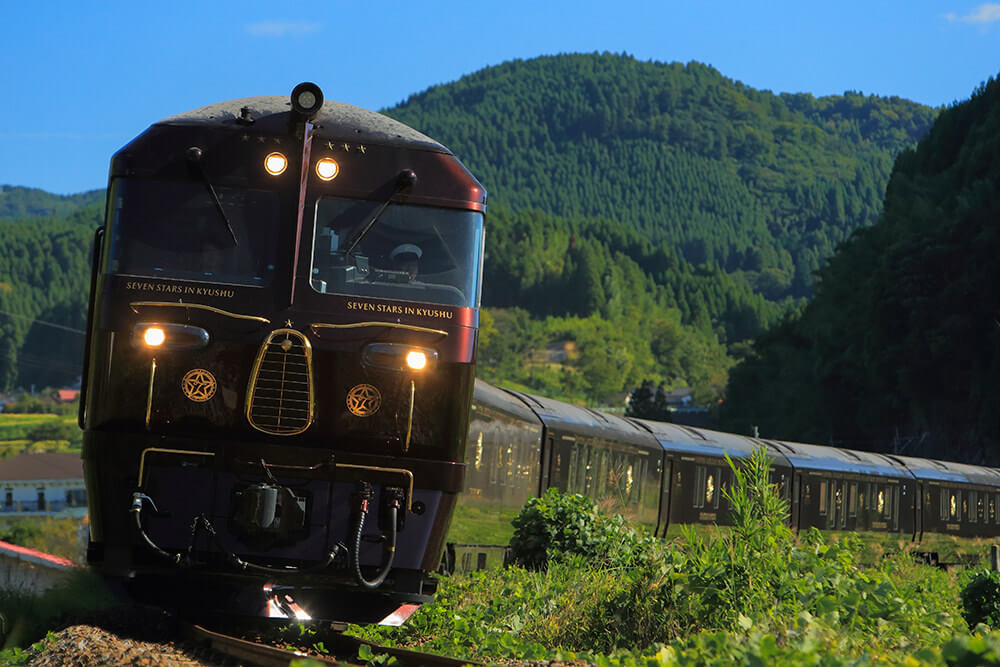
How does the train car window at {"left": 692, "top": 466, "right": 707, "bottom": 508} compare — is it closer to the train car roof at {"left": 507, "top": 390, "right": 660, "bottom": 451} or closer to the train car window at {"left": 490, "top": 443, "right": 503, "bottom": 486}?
the train car roof at {"left": 507, "top": 390, "right": 660, "bottom": 451}

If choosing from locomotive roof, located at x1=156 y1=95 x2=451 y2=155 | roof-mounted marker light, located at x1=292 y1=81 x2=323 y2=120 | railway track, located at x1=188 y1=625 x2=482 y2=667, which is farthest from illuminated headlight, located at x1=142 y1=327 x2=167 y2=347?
railway track, located at x1=188 y1=625 x2=482 y2=667

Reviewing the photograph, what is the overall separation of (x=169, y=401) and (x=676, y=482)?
1557cm

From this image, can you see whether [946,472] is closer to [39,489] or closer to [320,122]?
[320,122]

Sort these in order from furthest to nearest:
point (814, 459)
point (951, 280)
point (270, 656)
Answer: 1. point (951, 280)
2. point (814, 459)
3. point (270, 656)

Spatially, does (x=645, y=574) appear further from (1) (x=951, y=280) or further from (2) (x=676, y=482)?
(1) (x=951, y=280)

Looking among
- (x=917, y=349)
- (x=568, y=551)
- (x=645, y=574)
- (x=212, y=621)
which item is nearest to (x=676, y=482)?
(x=568, y=551)

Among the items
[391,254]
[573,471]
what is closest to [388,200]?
[391,254]

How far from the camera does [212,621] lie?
9.22 metres

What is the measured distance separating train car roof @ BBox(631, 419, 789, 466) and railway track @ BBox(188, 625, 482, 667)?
14150 millimetres

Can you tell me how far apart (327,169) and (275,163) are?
1.28ft

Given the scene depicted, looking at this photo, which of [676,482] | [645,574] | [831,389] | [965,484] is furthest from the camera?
[831,389]

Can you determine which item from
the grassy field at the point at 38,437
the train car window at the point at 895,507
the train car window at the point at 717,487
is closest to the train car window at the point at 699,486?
the train car window at the point at 717,487

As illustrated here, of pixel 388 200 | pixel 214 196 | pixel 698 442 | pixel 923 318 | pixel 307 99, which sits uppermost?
pixel 923 318

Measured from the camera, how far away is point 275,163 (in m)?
8.69
